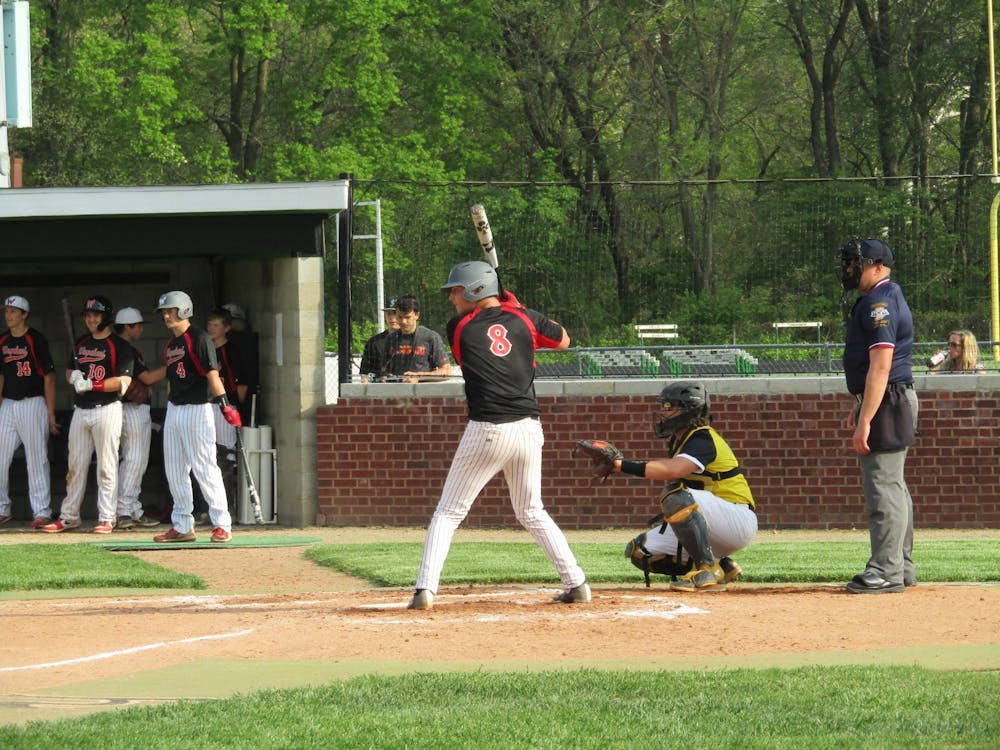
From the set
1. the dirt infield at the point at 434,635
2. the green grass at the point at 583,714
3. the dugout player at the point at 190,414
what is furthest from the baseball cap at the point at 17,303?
the green grass at the point at 583,714

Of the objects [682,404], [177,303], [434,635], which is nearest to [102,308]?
[177,303]

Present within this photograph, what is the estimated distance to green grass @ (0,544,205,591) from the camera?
10141 millimetres

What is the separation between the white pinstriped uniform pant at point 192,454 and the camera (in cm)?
1220

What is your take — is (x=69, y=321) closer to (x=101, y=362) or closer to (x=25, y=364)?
(x=25, y=364)

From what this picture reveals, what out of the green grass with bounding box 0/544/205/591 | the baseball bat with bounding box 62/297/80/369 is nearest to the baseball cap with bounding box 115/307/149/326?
the baseball bat with bounding box 62/297/80/369

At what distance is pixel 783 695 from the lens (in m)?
5.71

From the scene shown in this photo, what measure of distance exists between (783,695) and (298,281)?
9315mm

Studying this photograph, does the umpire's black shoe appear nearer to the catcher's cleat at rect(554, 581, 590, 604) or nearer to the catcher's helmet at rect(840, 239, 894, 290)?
the catcher's cleat at rect(554, 581, 590, 604)

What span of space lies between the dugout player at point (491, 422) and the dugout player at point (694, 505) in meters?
0.75

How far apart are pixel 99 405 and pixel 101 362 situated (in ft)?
1.33

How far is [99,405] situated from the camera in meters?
13.6

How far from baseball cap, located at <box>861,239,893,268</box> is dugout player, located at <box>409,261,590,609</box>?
1.92 metres

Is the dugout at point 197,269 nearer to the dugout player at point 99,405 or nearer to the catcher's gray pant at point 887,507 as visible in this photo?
the dugout player at point 99,405

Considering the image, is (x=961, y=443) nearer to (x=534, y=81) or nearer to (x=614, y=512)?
(x=614, y=512)
